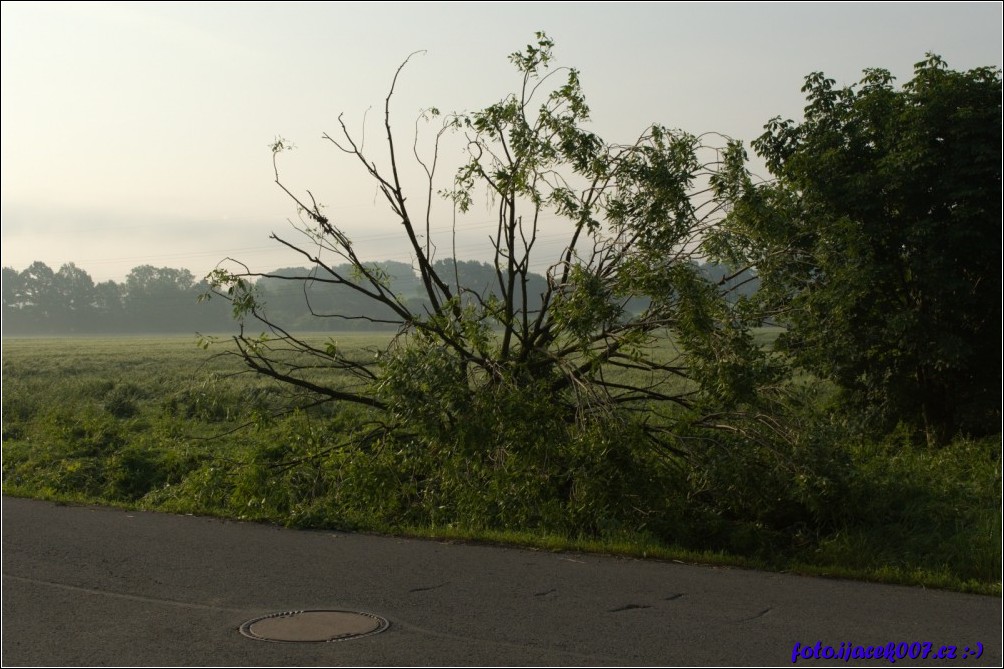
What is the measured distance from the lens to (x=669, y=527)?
10023 mm

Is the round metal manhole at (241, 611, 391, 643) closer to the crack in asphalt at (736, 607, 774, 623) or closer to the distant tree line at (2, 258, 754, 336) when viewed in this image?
the crack in asphalt at (736, 607, 774, 623)

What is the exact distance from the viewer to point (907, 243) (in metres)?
14.2

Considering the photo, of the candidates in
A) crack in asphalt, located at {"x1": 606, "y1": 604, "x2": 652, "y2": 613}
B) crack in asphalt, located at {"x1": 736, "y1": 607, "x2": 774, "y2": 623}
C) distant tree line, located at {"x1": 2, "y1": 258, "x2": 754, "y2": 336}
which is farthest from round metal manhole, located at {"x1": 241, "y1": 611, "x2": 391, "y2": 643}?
distant tree line, located at {"x1": 2, "y1": 258, "x2": 754, "y2": 336}

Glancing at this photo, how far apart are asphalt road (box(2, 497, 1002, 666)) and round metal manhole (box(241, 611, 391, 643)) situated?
0.11 metres

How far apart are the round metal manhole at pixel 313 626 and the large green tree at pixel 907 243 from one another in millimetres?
7481

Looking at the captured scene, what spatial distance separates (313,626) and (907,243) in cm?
1067

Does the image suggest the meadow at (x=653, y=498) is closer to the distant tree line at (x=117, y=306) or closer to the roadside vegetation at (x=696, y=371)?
the roadside vegetation at (x=696, y=371)

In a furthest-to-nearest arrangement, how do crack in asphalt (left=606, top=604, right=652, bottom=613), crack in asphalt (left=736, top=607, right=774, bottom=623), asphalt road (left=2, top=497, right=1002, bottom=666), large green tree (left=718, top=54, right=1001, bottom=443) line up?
large green tree (left=718, top=54, right=1001, bottom=443) < crack in asphalt (left=606, top=604, right=652, bottom=613) < crack in asphalt (left=736, top=607, right=774, bottom=623) < asphalt road (left=2, top=497, right=1002, bottom=666)

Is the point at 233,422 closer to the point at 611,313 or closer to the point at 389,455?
the point at 389,455

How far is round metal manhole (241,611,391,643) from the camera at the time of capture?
250 inches

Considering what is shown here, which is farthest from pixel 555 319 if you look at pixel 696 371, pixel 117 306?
pixel 117 306

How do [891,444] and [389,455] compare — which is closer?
[389,455]

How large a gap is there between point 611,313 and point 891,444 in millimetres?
6773

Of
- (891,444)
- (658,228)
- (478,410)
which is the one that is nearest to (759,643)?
(478,410)
